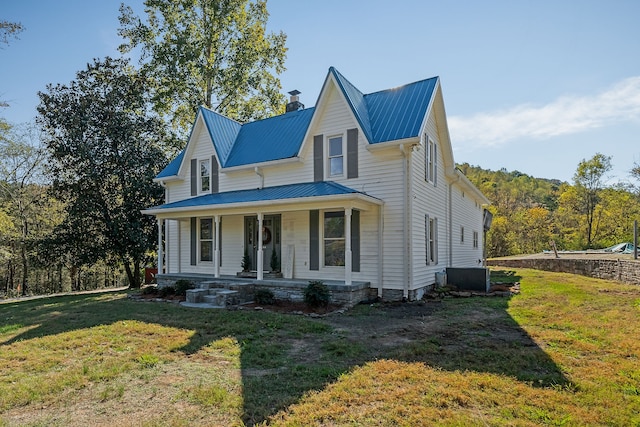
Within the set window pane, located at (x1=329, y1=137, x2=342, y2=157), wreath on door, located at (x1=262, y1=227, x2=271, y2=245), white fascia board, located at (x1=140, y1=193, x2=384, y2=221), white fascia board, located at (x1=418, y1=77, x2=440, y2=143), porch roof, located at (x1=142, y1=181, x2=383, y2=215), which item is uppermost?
white fascia board, located at (x1=418, y1=77, x2=440, y2=143)

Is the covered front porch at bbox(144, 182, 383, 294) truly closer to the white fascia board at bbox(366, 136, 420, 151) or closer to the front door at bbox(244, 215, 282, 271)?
the front door at bbox(244, 215, 282, 271)

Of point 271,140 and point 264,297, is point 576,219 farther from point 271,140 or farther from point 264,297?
point 264,297

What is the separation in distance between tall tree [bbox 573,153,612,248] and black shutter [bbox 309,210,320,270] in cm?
3463

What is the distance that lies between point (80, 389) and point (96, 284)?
36917mm

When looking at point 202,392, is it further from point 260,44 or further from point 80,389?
point 260,44

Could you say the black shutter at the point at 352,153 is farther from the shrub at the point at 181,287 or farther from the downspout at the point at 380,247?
the shrub at the point at 181,287

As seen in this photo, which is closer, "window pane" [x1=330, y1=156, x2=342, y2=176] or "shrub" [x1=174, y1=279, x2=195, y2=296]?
"window pane" [x1=330, y1=156, x2=342, y2=176]

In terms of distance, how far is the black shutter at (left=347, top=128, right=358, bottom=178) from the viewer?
37.8 feet

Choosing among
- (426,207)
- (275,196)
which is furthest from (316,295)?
(426,207)

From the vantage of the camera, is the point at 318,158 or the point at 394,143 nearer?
the point at 394,143

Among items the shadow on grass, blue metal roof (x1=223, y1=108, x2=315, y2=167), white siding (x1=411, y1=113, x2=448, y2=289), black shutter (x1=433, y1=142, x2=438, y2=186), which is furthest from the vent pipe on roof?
the shadow on grass

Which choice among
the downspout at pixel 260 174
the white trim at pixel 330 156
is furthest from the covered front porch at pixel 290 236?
the white trim at pixel 330 156

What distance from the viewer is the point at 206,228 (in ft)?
48.8

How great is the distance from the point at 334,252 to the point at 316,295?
2205mm
